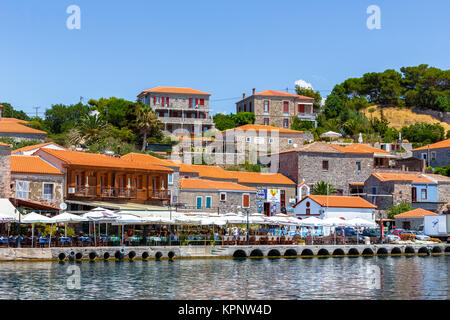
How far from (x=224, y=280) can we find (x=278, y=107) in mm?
72118

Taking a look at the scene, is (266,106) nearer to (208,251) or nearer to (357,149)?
(357,149)

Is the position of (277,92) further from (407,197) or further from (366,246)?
(366,246)

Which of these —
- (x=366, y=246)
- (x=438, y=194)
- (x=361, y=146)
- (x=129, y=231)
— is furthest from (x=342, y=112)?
(x=129, y=231)

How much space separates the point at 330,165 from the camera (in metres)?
78.2

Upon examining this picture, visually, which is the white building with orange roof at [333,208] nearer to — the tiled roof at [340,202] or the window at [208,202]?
the tiled roof at [340,202]

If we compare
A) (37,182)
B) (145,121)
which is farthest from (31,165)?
(145,121)

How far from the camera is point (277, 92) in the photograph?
358 feet

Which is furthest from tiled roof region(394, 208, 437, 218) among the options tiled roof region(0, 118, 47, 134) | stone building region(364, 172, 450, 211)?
tiled roof region(0, 118, 47, 134)

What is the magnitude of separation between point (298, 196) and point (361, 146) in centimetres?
1476

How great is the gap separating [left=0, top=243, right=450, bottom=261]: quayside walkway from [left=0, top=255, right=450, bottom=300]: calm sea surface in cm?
103

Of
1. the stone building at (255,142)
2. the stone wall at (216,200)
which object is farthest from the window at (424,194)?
the stone wall at (216,200)

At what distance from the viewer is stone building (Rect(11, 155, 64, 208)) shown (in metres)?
51.2

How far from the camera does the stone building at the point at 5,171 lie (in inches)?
1951

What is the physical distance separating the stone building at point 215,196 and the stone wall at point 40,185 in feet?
44.1
